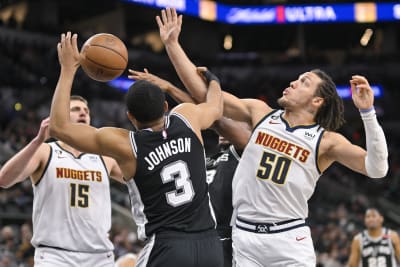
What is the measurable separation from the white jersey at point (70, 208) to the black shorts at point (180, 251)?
159cm

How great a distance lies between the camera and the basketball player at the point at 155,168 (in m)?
4.39

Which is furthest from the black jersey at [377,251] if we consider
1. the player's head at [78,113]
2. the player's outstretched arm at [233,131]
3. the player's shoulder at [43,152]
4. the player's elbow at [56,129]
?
the player's elbow at [56,129]

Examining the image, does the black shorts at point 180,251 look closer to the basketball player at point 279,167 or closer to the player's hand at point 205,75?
the basketball player at point 279,167

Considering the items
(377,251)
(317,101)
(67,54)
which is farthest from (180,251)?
(377,251)

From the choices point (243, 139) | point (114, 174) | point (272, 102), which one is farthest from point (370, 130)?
point (272, 102)

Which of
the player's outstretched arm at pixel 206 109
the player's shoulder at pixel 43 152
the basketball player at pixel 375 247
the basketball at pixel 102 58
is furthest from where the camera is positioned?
the basketball player at pixel 375 247

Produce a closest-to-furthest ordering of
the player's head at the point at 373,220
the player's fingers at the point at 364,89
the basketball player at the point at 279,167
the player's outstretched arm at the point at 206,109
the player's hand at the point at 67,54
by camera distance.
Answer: the player's hand at the point at 67,54 < the player's outstretched arm at the point at 206,109 < the player's fingers at the point at 364,89 < the basketball player at the point at 279,167 < the player's head at the point at 373,220

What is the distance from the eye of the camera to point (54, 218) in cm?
596

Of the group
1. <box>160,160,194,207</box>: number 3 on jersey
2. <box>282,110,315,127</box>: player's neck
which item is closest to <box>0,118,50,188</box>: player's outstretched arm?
<box>160,160,194,207</box>: number 3 on jersey

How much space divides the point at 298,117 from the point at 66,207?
2.02 metres

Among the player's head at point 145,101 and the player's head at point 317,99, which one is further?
the player's head at point 317,99

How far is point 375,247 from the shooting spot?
10008 millimetres

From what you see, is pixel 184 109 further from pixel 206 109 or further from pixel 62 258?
pixel 62 258

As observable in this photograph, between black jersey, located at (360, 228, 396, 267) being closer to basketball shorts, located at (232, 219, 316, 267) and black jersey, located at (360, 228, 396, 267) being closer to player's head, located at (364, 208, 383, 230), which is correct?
player's head, located at (364, 208, 383, 230)
